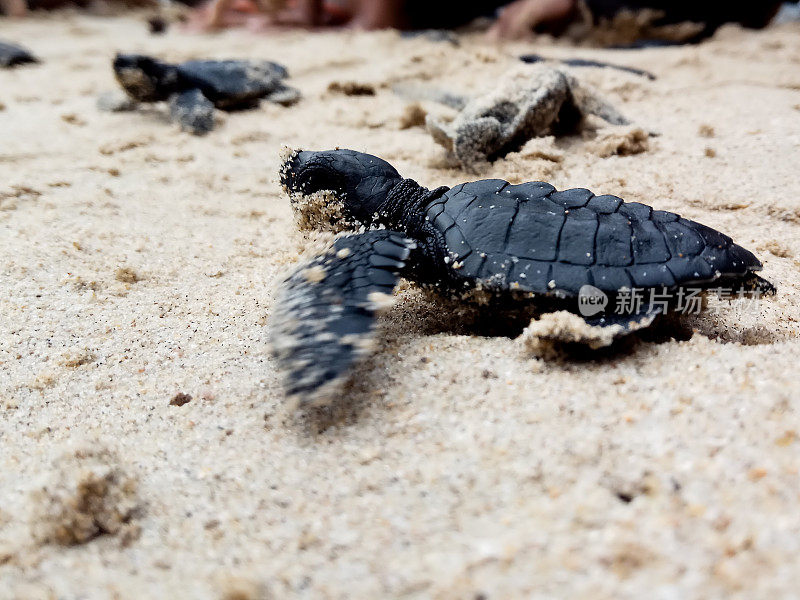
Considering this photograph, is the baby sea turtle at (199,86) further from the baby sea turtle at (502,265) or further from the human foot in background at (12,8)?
the human foot in background at (12,8)

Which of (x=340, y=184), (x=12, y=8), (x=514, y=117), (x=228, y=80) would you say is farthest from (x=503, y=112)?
(x=12, y=8)

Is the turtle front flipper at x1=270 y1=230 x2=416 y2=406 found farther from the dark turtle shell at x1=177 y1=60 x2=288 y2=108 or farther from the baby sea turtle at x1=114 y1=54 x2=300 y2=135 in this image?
the dark turtle shell at x1=177 y1=60 x2=288 y2=108

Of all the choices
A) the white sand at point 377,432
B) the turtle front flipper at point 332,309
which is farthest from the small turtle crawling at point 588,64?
the turtle front flipper at point 332,309

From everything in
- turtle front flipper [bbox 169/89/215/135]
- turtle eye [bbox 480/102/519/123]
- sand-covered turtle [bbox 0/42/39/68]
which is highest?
turtle eye [bbox 480/102/519/123]

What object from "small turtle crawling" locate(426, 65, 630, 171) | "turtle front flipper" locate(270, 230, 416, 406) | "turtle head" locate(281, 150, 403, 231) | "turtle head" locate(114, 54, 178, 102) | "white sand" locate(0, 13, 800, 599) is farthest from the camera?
"turtle head" locate(114, 54, 178, 102)

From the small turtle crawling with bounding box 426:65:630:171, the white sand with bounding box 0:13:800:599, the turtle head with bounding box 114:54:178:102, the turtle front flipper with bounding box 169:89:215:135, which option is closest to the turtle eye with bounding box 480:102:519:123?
the small turtle crawling with bounding box 426:65:630:171

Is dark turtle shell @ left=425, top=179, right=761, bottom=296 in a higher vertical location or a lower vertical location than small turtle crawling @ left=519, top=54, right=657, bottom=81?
lower

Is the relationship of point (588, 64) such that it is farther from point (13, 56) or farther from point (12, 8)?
point (12, 8)

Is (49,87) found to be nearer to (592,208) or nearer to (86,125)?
(86,125)
